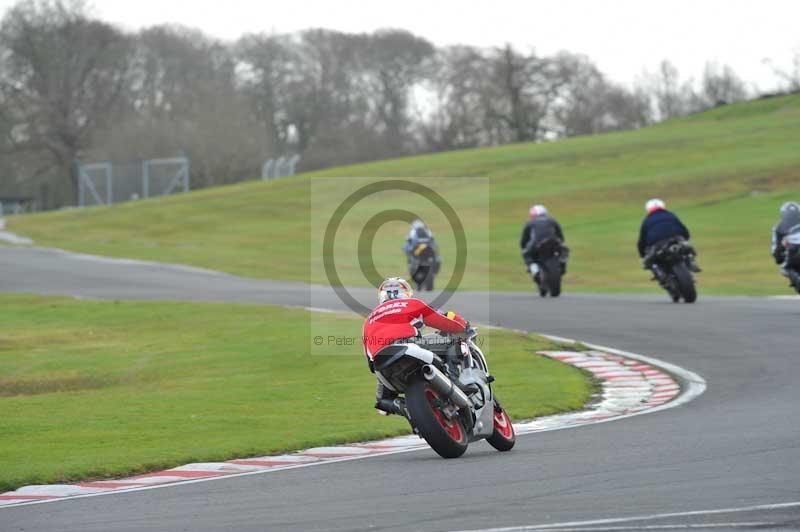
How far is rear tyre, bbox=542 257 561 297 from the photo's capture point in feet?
85.6

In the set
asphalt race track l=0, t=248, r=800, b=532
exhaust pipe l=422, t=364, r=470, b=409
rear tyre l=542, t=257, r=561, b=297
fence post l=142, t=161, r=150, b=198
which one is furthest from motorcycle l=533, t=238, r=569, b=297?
fence post l=142, t=161, r=150, b=198

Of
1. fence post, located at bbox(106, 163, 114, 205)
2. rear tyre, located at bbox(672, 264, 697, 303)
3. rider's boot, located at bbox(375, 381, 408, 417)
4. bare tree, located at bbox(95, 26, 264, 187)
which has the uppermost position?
bare tree, located at bbox(95, 26, 264, 187)

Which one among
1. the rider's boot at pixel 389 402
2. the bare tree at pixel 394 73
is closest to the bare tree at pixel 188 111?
the bare tree at pixel 394 73

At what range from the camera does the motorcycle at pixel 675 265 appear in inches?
922

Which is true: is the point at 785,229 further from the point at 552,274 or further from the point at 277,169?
the point at 277,169

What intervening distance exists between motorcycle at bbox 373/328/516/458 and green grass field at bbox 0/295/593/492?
4.82 feet

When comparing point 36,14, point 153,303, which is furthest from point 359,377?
point 36,14

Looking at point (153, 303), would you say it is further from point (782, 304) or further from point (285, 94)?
point (285, 94)

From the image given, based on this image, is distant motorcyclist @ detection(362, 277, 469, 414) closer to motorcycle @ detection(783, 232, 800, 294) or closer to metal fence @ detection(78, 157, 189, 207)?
motorcycle @ detection(783, 232, 800, 294)

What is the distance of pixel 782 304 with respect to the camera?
74.1 ft

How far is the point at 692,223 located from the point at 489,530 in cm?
4316

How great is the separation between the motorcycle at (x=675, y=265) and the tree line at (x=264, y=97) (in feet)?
212

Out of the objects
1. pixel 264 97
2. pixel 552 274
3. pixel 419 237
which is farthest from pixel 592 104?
pixel 552 274

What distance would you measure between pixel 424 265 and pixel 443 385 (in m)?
19.9
